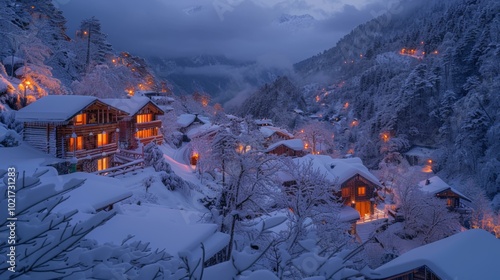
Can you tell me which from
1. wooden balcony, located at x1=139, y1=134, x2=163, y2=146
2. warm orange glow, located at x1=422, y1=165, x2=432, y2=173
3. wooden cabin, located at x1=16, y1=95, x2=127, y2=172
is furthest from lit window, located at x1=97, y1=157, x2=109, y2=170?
warm orange glow, located at x1=422, y1=165, x2=432, y2=173

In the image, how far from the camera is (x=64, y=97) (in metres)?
23.8

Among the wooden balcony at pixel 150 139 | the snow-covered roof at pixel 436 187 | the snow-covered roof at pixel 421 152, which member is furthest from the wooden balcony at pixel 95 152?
the snow-covered roof at pixel 421 152

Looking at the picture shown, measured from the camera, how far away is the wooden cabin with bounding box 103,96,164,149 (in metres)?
33.2

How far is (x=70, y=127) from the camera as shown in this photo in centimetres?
2261

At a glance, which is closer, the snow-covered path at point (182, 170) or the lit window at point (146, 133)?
the snow-covered path at point (182, 170)

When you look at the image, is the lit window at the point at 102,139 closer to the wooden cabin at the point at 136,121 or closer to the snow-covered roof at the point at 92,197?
the wooden cabin at the point at 136,121

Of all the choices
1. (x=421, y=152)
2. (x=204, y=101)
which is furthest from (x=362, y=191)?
(x=204, y=101)

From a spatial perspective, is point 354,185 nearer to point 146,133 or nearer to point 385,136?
point 146,133

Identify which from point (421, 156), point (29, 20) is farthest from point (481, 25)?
point (29, 20)

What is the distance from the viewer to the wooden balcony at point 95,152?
23.0 meters

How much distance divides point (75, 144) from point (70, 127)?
139cm

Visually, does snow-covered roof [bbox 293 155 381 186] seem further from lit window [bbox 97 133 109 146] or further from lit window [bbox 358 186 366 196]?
lit window [bbox 97 133 109 146]

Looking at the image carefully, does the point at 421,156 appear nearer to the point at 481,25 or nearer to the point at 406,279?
the point at 481,25

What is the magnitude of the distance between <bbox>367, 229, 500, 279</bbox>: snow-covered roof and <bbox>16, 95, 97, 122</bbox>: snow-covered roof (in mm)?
22685
